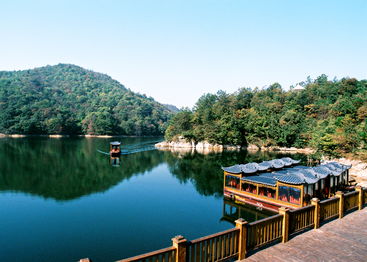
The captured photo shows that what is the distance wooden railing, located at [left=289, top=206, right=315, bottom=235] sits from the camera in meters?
7.47

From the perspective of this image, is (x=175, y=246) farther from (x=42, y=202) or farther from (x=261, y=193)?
(x=42, y=202)

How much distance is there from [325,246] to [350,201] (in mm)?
3827

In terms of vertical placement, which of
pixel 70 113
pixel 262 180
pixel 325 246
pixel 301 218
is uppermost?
pixel 70 113

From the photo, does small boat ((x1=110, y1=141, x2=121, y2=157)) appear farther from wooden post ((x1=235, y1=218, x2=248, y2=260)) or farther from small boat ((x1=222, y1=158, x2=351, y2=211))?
wooden post ((x1=235, y1=218, x2=248, y2=260))

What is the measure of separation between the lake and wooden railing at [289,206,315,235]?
6.14m

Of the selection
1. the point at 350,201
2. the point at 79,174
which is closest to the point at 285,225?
the point at 350,201

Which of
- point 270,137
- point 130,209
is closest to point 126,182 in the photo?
point 130,209

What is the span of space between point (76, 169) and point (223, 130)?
35.5m

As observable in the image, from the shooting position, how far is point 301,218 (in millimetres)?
7766

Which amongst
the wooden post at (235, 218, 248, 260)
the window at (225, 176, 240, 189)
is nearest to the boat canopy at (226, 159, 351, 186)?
the window at (225, 176, 240, 189)

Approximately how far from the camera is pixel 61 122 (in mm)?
86875

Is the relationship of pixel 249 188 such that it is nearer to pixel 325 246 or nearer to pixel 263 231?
pixel 325 246

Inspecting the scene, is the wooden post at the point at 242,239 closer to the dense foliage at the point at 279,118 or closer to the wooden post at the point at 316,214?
the wooden post at the point at 316,214

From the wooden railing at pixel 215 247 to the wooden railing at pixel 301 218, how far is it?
215 centimetres
